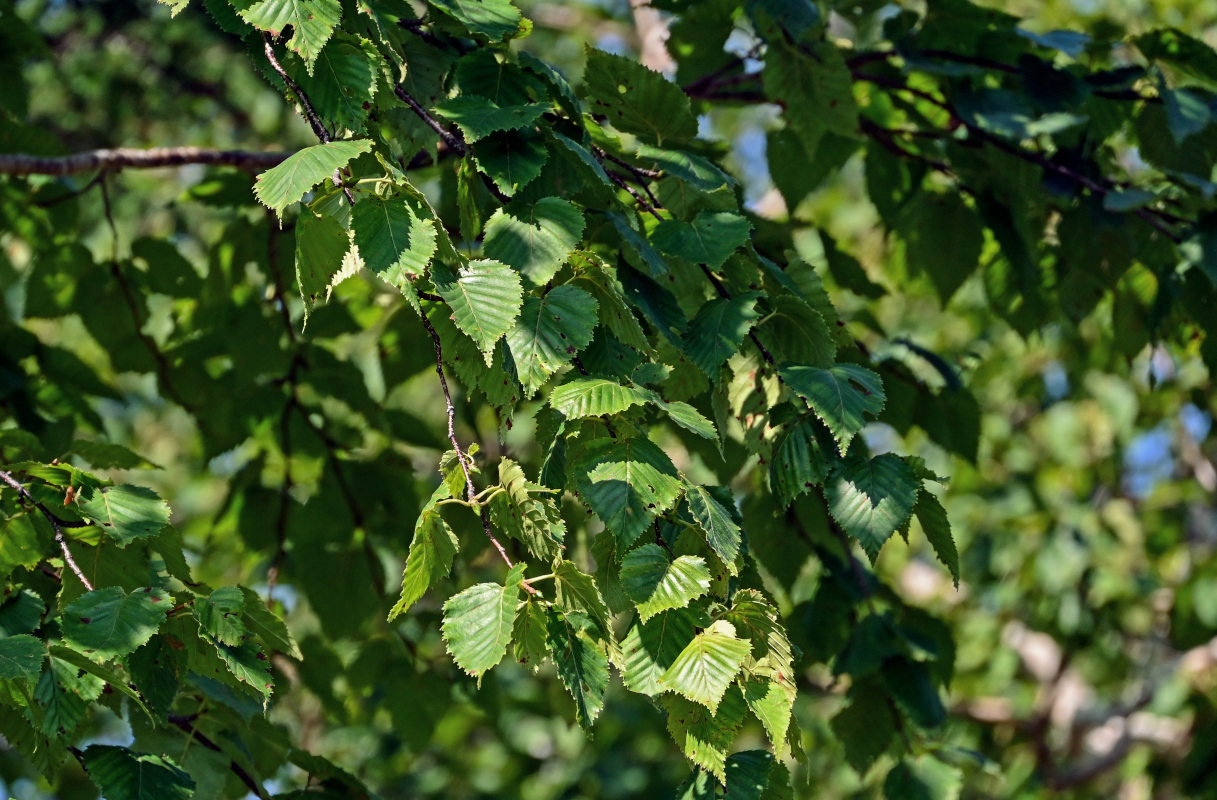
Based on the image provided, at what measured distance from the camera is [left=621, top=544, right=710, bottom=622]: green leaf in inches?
40.2

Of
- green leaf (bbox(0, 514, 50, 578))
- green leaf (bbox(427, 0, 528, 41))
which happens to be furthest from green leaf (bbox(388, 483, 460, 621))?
green leaf (bbox(427, 0, 528, 41))

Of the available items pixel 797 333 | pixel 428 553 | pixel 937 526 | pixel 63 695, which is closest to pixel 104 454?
pixel 63 695

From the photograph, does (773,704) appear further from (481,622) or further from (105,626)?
(105,626)

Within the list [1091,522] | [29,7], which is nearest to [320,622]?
[29,7]

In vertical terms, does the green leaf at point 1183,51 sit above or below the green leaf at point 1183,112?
above

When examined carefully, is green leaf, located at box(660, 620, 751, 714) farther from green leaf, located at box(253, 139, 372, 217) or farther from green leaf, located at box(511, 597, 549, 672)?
green leaf, located at box(253, 139, 372, 217)

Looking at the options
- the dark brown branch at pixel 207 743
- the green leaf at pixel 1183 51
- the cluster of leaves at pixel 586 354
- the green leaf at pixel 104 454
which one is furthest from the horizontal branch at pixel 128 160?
the green leaf at pixel 1183 51

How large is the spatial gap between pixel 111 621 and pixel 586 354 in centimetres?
51

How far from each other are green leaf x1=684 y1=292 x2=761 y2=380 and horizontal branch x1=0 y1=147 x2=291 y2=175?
42.4 inches

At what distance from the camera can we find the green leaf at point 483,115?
1199 mm

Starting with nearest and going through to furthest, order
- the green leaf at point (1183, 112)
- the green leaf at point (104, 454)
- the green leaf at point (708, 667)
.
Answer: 1. the green leaf at point (708, 667)
2. the green leaf at point (104, 454)
3. the green leaf at point (1183, 112)

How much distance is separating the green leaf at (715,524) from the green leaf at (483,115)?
0.41m

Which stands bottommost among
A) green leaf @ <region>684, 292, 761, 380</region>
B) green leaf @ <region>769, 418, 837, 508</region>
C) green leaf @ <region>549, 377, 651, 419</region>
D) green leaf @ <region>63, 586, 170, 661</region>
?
green leaf @ <region>63, 586, 170, 661</region>

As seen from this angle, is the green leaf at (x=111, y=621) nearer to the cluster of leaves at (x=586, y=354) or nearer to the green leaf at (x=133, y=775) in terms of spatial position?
the cluster of leaves at (x=586, y=354)
